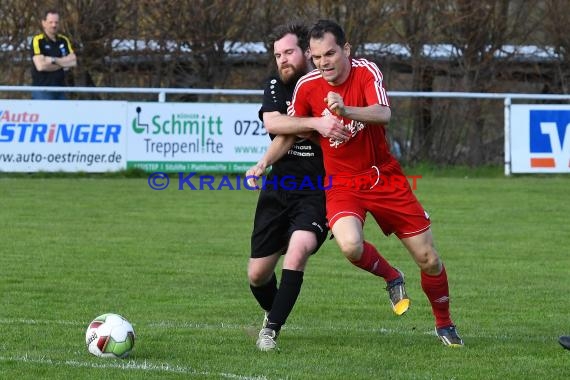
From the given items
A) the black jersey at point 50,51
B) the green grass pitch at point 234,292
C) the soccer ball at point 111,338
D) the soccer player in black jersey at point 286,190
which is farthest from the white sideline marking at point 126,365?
the black jersey at point 50,51

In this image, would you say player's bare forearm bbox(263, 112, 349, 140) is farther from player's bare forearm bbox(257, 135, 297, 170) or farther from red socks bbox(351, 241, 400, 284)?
red socks bbox(351, 241, 400, 284)

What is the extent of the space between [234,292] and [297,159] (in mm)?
2388

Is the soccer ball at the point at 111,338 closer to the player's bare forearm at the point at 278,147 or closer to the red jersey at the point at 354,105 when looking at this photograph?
the player's bare forearm at the point at 278,147

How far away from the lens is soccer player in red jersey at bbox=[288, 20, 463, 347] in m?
7.06

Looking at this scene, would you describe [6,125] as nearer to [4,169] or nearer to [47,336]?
[4,169]

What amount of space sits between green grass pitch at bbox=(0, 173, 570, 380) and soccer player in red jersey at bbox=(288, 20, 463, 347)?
0.54 meters

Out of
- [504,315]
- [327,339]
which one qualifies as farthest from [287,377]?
[504,315]

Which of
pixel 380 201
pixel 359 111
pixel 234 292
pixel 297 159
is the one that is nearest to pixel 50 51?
pixel 234 292

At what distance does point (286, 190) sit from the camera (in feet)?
24.7

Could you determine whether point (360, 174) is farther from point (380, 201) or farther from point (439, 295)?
point (439, 295)

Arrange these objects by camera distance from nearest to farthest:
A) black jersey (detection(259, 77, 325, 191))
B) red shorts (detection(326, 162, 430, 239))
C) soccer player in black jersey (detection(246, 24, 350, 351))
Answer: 1. red shorts (detection(326, 162, 430, 239))
2. soccer player in black jersey (detection(246, 24, 350, 351))
3. black jersey (detection(259, 77, 325, 191))

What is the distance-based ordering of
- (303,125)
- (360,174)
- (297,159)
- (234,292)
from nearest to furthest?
1. (303,125)
2. (360,174)
3. (297,159)
4. (234,292)

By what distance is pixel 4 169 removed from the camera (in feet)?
58.7

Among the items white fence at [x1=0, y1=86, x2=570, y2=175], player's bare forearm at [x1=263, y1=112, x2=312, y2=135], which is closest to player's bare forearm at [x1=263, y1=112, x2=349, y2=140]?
player's bare forearm at [x1=263, y1=112, x2=312, y2=135]
